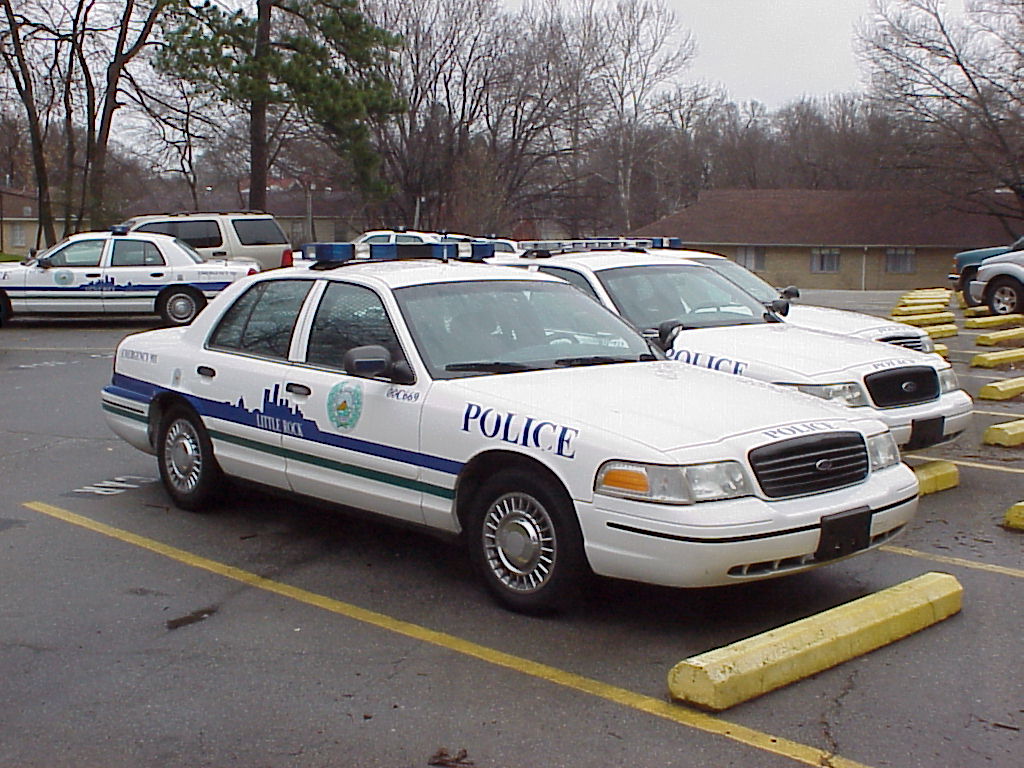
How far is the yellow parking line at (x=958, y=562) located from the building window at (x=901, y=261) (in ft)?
175

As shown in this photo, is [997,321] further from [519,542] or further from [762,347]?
[519,542]

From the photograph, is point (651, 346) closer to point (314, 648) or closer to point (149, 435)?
point (314, 648)

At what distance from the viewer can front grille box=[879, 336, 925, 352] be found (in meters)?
9.59

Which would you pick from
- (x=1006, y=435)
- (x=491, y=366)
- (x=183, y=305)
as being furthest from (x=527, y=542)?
(x=183, y=305)

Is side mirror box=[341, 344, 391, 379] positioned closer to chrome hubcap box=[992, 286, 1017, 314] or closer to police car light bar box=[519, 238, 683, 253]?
police car light bar box=[519, 238, 683, 253]

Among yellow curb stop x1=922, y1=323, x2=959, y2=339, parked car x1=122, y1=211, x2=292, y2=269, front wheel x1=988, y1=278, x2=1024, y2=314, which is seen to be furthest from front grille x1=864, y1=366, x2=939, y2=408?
parked car x1=122, y1=211, x2=292, y2=269

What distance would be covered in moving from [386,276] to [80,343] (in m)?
12.8

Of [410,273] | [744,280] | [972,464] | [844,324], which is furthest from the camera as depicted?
[744,280]

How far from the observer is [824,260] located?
2290 inches

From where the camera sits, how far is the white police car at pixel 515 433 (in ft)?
15.9

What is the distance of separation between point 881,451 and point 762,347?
2.66 metres

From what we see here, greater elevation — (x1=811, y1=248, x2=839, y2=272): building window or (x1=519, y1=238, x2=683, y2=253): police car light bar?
(x1=811, y1=248, x2=839, y2=272): building window

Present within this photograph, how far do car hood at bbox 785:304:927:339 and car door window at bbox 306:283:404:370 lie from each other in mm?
4522

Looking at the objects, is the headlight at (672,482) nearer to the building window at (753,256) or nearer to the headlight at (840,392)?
the headlight at (840,392)
